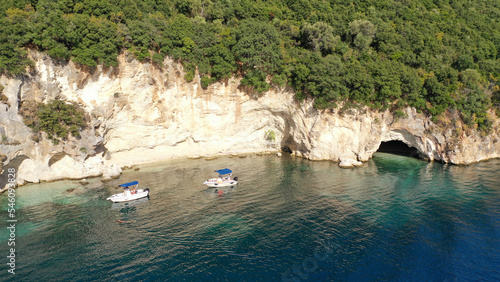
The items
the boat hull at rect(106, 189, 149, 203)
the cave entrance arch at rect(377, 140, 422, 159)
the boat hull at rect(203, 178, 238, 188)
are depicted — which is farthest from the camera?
the cave entrance arch at rect(377, 140, 422, 159)

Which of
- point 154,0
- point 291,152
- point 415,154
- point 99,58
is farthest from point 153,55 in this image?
point 415,154

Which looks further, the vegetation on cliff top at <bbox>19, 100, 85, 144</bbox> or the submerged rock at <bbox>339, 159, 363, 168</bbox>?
the submerged rock at <bbox>339, 159, 363, 168</bbox>

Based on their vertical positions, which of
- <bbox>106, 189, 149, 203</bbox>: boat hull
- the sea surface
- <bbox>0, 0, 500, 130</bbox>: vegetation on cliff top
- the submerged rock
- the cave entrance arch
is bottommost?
the sea surface

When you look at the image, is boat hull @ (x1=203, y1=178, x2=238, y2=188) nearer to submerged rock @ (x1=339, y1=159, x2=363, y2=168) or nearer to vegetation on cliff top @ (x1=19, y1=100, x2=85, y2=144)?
submerged rock @ (x1=339, y1=159, x2=363, y2=168)

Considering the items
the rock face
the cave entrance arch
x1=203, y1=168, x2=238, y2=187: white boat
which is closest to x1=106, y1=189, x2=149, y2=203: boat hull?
x1=203, y1=168, x2=238, y2=187: white boat

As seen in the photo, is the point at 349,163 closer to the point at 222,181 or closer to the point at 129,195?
the point at 222,181
